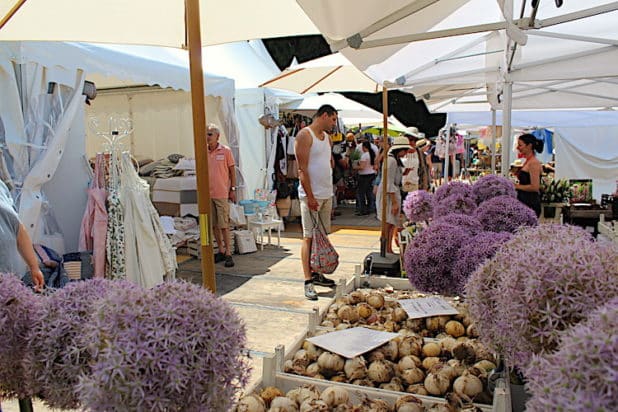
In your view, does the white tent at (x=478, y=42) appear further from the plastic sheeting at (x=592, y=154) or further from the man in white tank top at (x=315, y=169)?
the plastic sheeting at (x=592, y=154)

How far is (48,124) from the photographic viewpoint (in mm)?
4070

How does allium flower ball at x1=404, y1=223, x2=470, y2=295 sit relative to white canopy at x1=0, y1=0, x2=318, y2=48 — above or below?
below

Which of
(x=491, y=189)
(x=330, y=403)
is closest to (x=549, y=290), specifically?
(x=330, y=403)

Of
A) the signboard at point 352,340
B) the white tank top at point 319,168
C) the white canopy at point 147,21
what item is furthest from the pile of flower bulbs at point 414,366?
the white tank top at point 319,168

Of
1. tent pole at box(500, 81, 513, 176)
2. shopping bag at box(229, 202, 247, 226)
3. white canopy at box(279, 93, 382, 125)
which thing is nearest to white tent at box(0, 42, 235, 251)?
shopping bag at box(229, 202, 247, 226)

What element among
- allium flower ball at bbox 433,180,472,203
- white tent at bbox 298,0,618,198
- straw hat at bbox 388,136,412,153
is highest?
white tent at bbox 298,0,618,198

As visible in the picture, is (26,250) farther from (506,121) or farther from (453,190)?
(506,121)

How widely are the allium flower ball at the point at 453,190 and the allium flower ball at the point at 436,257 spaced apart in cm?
69

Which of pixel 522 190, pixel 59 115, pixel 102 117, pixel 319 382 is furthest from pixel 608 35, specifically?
pixel 102 117

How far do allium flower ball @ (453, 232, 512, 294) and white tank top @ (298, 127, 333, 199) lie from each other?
8.89 ft

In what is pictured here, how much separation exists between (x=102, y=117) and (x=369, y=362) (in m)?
7.15

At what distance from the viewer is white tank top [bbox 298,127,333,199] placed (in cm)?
450

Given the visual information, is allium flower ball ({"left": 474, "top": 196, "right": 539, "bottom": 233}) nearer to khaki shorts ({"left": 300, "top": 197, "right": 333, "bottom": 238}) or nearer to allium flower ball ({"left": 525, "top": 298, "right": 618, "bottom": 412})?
allium flower ball ({"left": 525, "top": 298, "right": 618, "bottom": 412})

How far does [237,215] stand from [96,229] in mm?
2753
